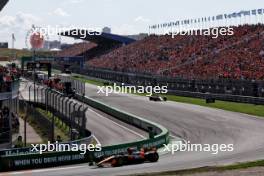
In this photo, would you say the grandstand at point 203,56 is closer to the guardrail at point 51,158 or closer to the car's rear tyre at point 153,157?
the guardrail at point 51,158


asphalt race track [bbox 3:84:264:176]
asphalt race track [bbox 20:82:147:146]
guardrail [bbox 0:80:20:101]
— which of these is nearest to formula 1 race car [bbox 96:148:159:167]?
asphalt race track [bbox 3:84:264:176]

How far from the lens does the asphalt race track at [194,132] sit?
26.7 meters

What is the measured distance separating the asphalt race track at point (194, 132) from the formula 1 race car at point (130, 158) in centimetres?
41

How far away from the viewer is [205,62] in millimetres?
74688

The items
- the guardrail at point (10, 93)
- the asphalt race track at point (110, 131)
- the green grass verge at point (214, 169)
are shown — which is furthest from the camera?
the asphalt race track at point (110, 131)

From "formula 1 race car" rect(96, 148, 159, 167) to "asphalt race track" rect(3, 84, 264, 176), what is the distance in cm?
41

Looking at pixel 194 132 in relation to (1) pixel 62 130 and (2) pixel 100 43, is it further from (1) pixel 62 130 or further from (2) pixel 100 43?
(2) pixel 100 43

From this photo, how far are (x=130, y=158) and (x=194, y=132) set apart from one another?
12623 mm

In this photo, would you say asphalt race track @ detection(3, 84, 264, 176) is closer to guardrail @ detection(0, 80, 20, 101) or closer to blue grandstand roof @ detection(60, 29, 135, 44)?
guardrail @ detection(0, 80, 20, 101)

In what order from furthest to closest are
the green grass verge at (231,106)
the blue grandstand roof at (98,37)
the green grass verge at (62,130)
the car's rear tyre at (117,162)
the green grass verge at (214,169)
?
the blue grandstand roof at (98,37), the green grass verge at (231,106), the green grass verge at (62,130), the car's rear tyre at (117,162), the green grass verge at (214,169)

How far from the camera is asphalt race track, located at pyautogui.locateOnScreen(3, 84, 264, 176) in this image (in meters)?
26.7

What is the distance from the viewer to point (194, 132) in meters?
39.3

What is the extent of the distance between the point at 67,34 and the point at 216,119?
277 ft

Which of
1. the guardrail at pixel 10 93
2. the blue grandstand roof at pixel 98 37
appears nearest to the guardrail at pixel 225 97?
the guardrail at pixel 10 93
